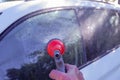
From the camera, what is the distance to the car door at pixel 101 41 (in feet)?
9.43

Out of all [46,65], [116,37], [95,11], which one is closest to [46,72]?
[46,65]

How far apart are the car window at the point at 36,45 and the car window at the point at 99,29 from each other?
115 millimetres

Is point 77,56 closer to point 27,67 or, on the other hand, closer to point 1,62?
point 27,67

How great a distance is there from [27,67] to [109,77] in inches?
35.0

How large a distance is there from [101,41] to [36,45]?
0.87 metres

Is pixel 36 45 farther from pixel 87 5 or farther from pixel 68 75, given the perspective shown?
pixel 68 75

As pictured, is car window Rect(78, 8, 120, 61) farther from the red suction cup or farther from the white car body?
the red suction cup

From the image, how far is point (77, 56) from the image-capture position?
111 inches

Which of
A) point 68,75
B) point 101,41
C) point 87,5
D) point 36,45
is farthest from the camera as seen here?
point 101,41

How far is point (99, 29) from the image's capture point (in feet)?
10.3

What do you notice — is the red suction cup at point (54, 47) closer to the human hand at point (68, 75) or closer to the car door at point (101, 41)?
the human hand at point (68, 75)

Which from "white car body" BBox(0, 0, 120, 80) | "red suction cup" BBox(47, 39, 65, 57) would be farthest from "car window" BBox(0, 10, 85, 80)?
"red suction cup" BBox(47, 39, 65, 57)

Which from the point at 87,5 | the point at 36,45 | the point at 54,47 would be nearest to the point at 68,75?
the point at 54,47

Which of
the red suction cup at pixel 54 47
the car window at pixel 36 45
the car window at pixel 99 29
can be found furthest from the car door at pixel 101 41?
the red suction cup at pixel 54 47
